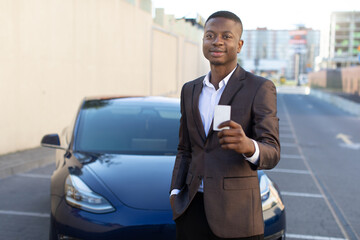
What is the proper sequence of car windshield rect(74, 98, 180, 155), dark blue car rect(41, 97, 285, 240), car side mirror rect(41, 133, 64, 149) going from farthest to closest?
car side mirror rect(41, 133, 64, 149)
car windshield rect(74, 98, 180, 155)
dark blue car rect(41, 97, 285, 240)

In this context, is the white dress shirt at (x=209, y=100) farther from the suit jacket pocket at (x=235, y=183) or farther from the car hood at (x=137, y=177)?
the car hood at (x=137, y=177)

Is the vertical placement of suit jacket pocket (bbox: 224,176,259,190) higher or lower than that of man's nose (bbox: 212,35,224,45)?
lower

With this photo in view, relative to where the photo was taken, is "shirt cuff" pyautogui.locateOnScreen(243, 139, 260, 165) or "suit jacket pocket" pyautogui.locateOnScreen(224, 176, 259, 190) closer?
"shirt cuff" pyautogui.locateOnScreen(243, 139, 260, 165)

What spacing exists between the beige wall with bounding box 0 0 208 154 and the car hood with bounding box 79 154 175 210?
226 inches

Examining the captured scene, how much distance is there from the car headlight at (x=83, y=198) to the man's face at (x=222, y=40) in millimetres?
1720

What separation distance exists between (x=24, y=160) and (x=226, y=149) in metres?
7.25

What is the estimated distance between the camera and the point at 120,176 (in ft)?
12.5

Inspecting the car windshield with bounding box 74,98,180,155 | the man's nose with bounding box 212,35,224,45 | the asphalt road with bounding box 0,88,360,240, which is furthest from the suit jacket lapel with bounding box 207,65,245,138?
the asphalt road with bounding box 0,88,360,240

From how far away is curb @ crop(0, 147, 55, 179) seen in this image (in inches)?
301

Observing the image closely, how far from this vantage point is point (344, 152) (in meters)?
11.4

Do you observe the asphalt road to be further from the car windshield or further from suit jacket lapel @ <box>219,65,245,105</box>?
Result: suit jacket lapel @ <box>219,65,245,105</box>

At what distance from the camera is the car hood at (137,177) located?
137 inches

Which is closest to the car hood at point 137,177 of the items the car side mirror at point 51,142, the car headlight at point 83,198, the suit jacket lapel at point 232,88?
the car headlight at point 83,198

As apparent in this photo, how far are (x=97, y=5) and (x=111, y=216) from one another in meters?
11.6
